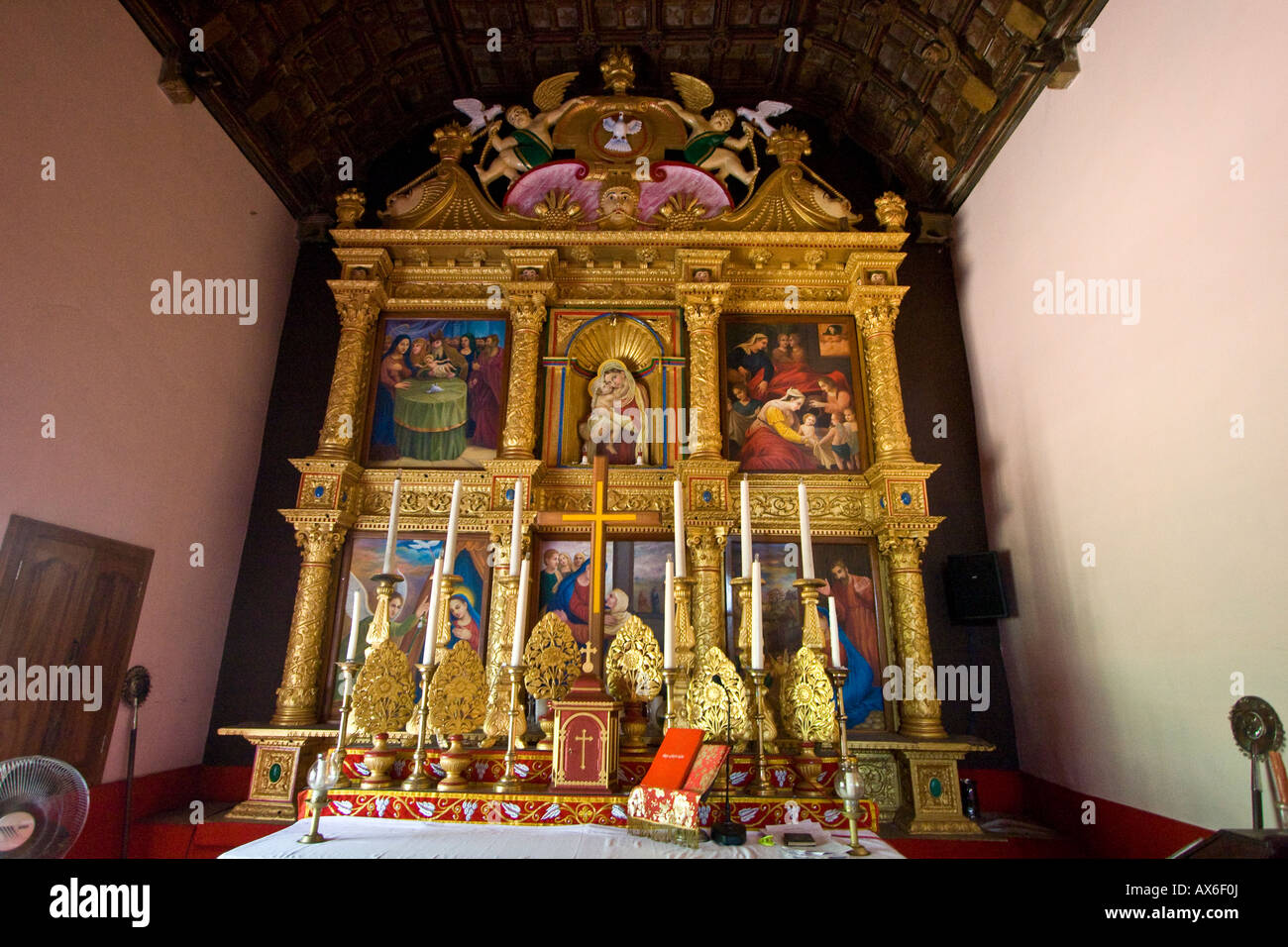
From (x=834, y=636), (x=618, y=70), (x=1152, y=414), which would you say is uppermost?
(x=618, y=70)

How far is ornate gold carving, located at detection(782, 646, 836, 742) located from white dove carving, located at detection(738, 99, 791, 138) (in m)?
7.01

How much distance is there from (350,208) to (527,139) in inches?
91.2

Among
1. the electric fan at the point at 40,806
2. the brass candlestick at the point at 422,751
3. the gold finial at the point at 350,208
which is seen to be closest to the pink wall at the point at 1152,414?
the brass candlestick at the point at 422,751

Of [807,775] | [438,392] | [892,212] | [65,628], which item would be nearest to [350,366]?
[438,392]

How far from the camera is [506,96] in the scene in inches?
343

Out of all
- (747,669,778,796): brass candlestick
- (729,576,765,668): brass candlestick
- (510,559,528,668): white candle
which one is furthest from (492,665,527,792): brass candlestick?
(729,576,765,668): brass candlestick

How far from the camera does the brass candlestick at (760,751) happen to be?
3365 millimetres

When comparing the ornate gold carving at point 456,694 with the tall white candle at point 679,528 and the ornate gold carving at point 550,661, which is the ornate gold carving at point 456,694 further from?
the tall white candle at point 679,528

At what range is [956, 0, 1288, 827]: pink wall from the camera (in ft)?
12.5

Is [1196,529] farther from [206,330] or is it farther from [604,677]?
[206,330]

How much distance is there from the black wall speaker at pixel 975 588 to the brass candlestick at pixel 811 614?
3.55 metres

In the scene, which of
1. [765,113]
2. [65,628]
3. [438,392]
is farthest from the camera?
[765,113]

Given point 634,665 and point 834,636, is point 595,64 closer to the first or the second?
point 634,665

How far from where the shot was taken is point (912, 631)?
608 cm
